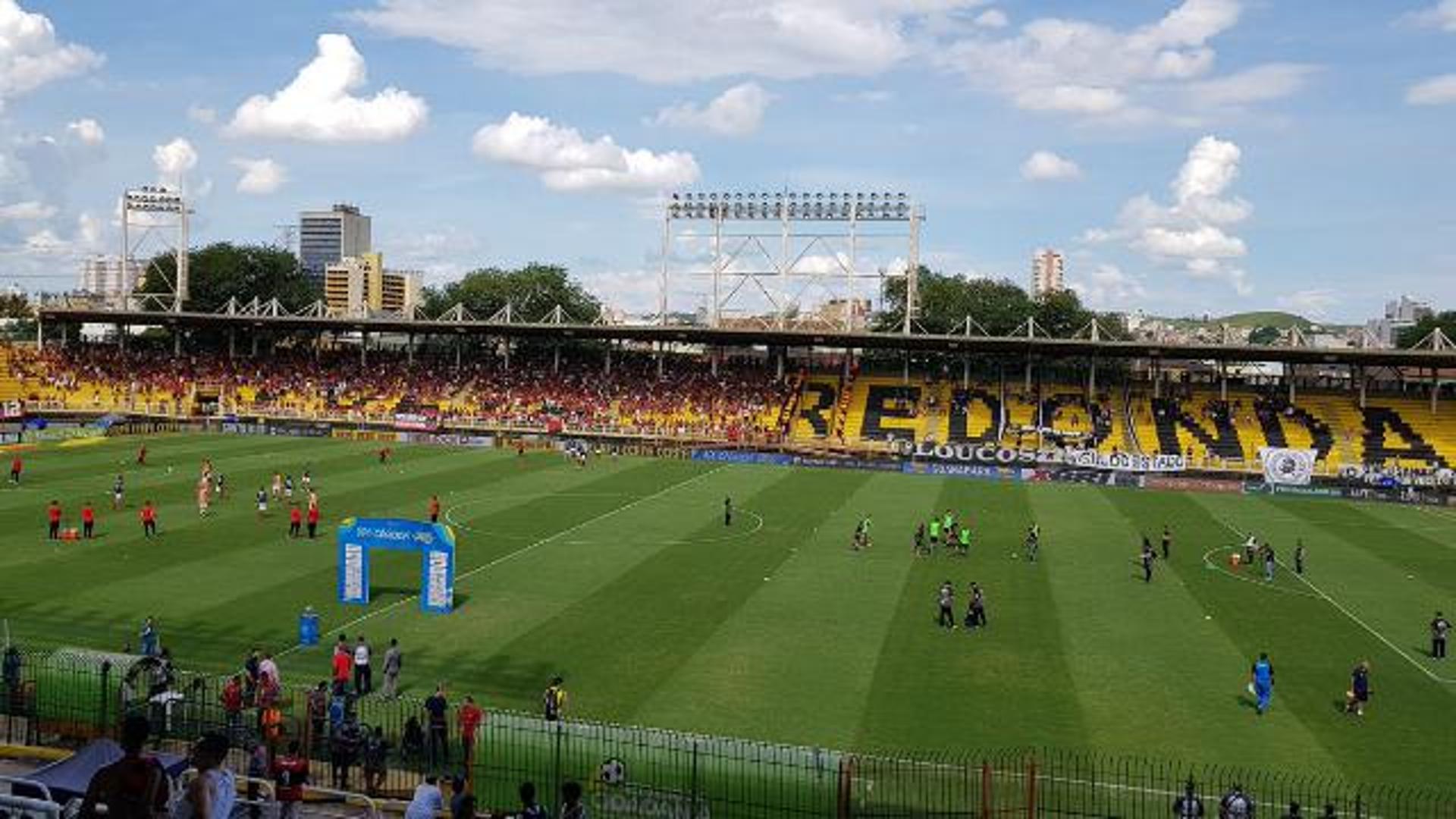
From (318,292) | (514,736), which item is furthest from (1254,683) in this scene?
(318,292)

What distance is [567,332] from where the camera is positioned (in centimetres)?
7950

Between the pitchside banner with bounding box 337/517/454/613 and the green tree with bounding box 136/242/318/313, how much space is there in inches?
4242

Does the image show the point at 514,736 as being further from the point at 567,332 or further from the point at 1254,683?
the point at 567,332

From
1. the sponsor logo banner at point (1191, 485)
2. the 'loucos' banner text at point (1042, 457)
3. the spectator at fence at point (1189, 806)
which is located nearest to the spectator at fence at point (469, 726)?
the spectator at fence at point (1189, 806)

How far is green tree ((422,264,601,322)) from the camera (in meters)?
147

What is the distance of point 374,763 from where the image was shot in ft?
56.3

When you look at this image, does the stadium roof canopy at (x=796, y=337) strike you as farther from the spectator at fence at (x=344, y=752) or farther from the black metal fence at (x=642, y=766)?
the spectator at fence at (x=344, y=752)

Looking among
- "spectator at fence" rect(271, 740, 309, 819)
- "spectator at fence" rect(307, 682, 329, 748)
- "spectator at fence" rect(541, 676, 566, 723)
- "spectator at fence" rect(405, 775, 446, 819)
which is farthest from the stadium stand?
"spectator at fence" rect(405, 775, 446, 819)

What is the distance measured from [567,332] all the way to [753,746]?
6415cm

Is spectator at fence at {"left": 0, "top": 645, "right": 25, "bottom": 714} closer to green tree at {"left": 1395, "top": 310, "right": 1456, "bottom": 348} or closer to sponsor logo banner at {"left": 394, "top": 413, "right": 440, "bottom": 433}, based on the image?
sponsor logo banner at {"left": 394, "top": 413, "right": 440, "bottom": 433}

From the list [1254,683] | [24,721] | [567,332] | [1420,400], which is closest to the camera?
[24,721]

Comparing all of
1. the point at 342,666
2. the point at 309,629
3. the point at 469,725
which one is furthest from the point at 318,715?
the point at 309,629

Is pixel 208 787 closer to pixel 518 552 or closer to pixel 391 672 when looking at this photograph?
pixel 391 672

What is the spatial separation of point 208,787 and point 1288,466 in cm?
5960
